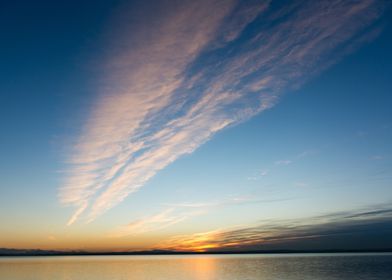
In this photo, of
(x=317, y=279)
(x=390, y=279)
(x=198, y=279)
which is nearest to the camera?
(x=390, y=279)

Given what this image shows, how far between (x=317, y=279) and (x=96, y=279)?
159 feet

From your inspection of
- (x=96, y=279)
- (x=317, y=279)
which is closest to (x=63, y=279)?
(x=96, y=279)

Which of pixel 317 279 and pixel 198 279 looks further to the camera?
pixel 198 279

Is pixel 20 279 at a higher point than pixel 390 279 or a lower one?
higher

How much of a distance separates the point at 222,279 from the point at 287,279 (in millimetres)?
14080

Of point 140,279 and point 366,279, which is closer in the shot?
point 366,279

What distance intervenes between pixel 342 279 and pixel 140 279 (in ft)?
144

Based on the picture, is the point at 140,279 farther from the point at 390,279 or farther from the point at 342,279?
the point at 390,279

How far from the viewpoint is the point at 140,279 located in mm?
80438

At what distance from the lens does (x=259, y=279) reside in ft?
249

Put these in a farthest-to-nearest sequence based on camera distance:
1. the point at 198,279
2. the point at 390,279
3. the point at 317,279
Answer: the point at 198,279, the point at 317,279, the point at 390,279

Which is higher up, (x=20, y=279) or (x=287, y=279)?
(x=20, y=279)

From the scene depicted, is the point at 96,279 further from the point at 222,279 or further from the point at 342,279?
Result: the point at 342,279

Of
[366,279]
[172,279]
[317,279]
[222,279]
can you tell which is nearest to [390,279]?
[366,279]
